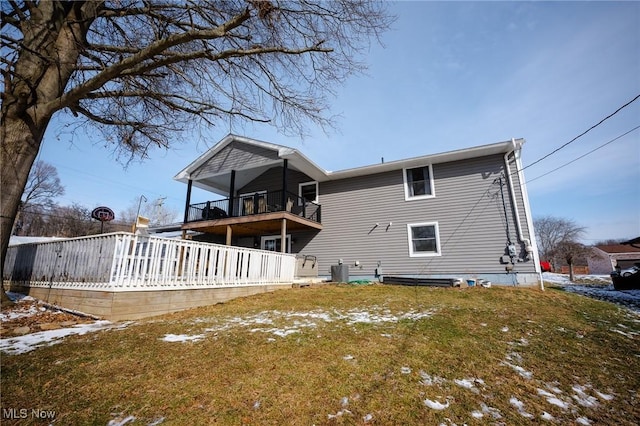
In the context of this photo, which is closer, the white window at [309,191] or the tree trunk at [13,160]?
the tree trunk at [13,160]

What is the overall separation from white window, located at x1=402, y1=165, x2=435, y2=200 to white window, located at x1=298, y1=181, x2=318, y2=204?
4571mm

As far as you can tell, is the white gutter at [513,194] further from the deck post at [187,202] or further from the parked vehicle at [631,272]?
the deck post at [187,202]

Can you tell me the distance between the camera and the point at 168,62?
4.67 m

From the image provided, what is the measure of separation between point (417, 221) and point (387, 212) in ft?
4.47

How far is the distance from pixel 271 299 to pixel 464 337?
507 centimetres

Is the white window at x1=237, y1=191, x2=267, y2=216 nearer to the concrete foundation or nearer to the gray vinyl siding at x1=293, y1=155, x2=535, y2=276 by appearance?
the gray vinyl siding at x1=293, y1=155, x2=535, y2=276

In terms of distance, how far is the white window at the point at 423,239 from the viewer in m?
11.0

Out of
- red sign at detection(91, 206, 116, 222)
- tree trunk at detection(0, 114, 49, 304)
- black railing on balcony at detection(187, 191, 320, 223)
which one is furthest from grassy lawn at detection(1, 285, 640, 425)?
red sign at detection(91, 206, 116, 222)

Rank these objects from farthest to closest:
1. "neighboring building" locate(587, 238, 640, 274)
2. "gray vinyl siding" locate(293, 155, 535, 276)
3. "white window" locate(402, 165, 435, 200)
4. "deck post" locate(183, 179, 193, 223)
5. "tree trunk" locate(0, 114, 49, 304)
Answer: "neighboring building" locate(587, 238, 640, 274) < "deck post" locate(183, 179, 193, 223) < "white window" locate(402, 165, 435, 200) < "gray vinyl siding" locate(293, 155, 535, 276) < "tree trunk" locate(0, 114, 49, 304)

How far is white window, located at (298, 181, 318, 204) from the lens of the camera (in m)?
14.1

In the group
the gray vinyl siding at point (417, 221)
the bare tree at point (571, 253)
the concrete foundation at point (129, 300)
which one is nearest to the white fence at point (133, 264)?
the concrete foundation at point (129, 300)

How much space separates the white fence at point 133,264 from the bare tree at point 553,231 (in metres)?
53.9

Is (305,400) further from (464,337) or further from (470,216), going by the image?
(470,216)

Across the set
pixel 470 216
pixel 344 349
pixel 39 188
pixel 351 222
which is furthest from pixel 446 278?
pixel 39 188
